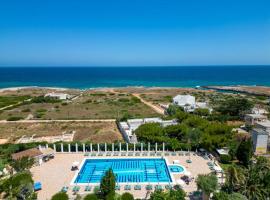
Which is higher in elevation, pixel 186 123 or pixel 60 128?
pixel 186 123

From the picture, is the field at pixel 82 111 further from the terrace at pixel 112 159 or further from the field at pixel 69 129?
the terrace at pixel 112 159

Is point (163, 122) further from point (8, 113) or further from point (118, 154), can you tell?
point (8, 113)

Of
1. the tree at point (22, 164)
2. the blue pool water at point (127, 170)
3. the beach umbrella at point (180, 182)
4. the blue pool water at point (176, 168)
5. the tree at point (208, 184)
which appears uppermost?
the tree at point (208, 184)

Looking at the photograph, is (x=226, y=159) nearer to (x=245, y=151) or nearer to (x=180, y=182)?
(x=245, y=151)

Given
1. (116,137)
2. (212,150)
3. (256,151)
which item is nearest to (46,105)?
(116,137)

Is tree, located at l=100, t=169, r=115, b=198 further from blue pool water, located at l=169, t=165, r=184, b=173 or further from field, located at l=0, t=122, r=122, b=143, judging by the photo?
field, located at l=0, t=122, r=122, b=143

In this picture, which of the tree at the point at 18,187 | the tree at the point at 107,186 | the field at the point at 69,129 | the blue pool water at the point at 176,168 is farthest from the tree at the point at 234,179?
the field at the point at 69,129
